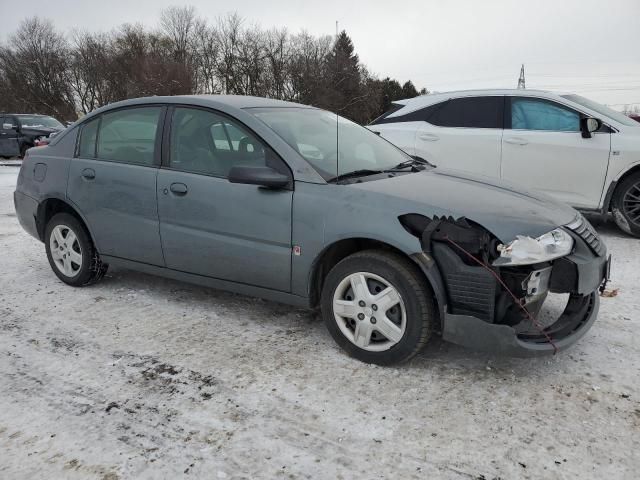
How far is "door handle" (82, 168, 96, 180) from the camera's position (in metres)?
4.12

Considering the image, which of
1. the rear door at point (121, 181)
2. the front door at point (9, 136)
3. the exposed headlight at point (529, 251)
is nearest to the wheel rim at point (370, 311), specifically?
the exposed headlight at point (529, 251)

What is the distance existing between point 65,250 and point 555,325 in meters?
3.85

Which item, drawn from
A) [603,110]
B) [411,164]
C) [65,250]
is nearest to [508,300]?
[411,164]

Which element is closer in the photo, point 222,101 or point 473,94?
point 222,101

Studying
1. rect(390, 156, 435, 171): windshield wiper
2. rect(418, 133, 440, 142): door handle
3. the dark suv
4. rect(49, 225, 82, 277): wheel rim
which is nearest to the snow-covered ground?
rect(49, 225, 82, 277): wheel rim

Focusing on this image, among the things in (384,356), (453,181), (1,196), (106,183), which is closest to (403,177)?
(453,181)

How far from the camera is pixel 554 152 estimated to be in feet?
19.3

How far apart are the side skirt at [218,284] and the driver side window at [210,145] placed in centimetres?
75

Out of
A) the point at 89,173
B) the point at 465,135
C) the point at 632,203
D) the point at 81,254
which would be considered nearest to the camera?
the point at 89,173

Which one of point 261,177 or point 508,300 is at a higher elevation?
point 261,177

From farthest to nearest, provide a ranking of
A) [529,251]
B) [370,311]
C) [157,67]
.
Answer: [157,67], [370,311], [529,251]

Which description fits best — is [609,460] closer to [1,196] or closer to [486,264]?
[486,264]

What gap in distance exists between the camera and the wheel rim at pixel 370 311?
2.92m

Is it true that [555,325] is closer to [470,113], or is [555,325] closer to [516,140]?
[516,140]
